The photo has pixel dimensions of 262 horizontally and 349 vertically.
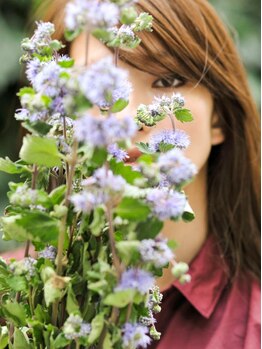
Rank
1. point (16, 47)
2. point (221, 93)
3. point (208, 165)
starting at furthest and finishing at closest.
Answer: point (16, 47), point (208, 165), point (221, 93)

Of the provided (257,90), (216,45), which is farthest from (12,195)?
(257,90)

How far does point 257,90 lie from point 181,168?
1473 mm

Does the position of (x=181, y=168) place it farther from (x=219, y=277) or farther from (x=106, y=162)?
(x=219, y=277)

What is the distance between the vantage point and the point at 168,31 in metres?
0.86

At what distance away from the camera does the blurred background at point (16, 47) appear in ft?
5.38

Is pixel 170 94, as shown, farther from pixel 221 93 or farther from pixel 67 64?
pixel 67 64

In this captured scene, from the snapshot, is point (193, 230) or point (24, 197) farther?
point (193, 230)

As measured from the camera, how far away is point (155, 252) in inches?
13.3

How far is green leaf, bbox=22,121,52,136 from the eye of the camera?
360mm

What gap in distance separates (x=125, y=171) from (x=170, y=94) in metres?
0.52

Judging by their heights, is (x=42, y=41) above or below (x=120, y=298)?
above

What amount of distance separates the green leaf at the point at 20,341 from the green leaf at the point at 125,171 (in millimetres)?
128

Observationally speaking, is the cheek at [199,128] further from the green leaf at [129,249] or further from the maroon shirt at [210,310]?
the green leaf at [129,249]

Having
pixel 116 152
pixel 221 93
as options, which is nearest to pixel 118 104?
pixel 116 152
